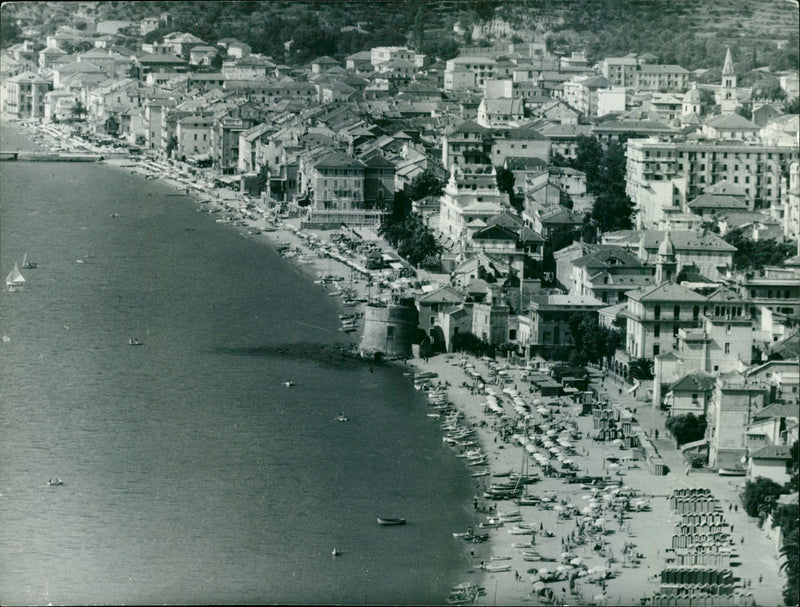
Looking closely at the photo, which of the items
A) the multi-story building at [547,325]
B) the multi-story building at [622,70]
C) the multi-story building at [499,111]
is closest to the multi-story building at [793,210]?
the multi-story building at [547,325]

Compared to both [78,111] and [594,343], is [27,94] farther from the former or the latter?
[594,343]

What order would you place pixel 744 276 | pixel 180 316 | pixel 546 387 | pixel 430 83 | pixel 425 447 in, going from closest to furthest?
1. pixel 425 447
2. pixel 546 387
3. pixel 744 276
4. pixel 180 316
5. pixel 430 83

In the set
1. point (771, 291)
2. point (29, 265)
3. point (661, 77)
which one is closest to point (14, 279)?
point (29, 265)

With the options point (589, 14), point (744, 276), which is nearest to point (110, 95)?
point (589, 14)

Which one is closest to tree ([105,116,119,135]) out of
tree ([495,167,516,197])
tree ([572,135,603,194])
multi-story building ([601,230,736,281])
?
tree ([572,135,603,194])

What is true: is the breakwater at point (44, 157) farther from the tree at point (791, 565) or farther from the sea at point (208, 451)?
the tree at point (791, 565)

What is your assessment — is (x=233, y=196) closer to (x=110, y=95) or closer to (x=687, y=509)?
(x=110, y=95)

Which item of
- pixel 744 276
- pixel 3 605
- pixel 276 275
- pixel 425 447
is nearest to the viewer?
pixel 3 605
